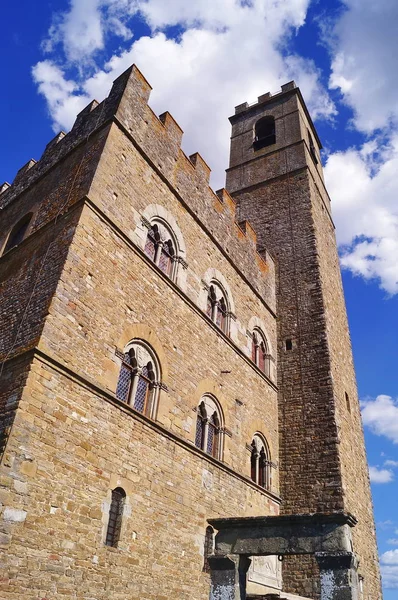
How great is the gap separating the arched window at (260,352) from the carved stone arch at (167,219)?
3942 millimetres

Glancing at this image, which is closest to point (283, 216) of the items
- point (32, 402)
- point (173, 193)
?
point (173, 193)

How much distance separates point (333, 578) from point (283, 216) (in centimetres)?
1308

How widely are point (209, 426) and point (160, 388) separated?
198 centimetres

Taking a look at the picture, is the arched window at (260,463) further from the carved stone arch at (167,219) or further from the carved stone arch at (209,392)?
the carved stone arch at (167,219)

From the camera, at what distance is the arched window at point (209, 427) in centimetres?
972

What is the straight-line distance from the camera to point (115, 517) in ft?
22.9

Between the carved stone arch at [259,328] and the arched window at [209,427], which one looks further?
the carved stone arch at [259,328]

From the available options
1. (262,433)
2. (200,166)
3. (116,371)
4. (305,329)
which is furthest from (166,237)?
(305,329)

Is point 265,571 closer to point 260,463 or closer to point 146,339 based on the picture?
point 260,463

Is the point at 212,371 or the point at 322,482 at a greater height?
the point at 212,371

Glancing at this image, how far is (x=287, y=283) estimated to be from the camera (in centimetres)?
1560

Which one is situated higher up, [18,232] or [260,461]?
[18,232]

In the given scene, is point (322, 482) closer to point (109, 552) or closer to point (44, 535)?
point (109, 552)

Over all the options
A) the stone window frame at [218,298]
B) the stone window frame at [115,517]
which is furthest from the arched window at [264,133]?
the stone window frame at [115,517]
